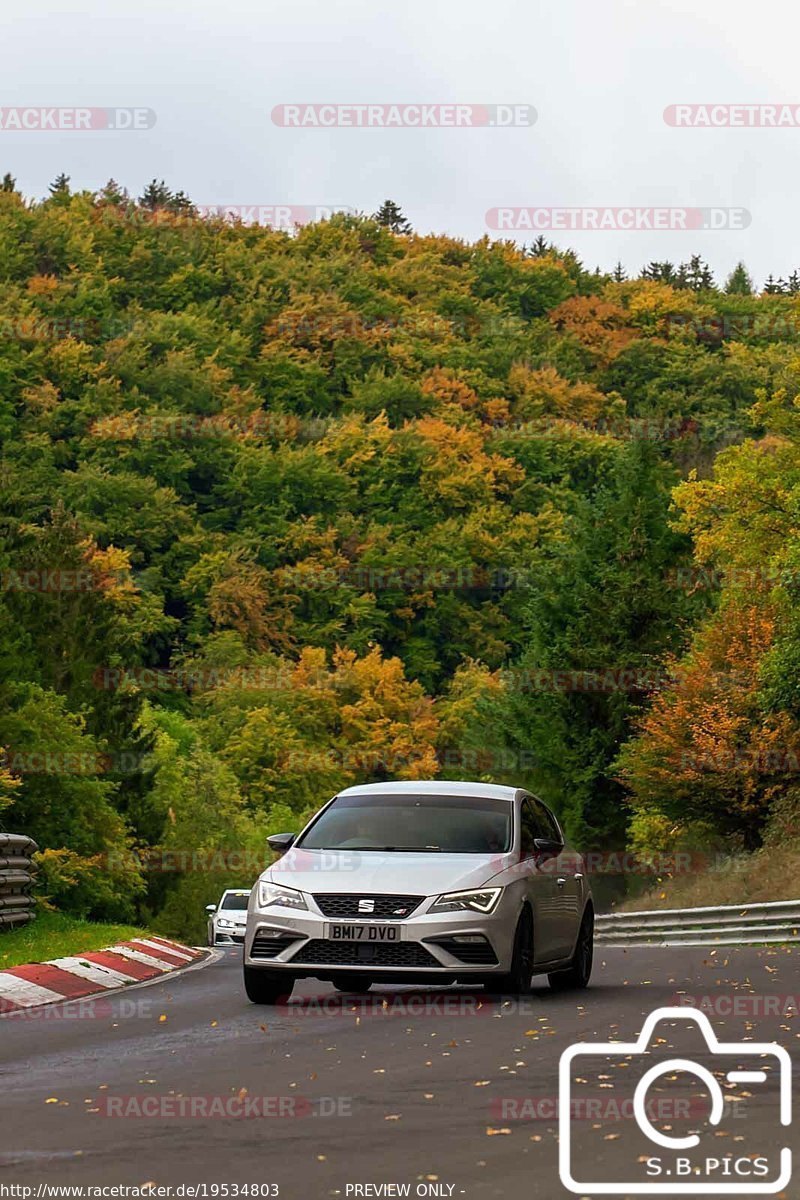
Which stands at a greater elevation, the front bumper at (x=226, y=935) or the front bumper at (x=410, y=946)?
the front bumper at (x=410, y=946)

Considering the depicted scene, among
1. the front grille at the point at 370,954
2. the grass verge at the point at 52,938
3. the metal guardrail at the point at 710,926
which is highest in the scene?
the front grille at the point at 370,954

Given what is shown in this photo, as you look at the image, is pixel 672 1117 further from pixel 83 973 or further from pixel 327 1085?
pixel 83 973

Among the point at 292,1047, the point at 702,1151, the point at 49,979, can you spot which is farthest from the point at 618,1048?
the point at 49,979

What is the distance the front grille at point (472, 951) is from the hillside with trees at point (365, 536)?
78.0 feet

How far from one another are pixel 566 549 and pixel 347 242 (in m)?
68.6

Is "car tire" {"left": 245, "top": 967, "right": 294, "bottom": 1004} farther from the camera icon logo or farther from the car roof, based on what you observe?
the camera icon logo

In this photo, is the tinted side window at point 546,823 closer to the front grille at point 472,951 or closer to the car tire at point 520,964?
the car tire at point 520,964

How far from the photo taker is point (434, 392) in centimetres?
11019

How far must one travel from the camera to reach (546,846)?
15703 millimetres

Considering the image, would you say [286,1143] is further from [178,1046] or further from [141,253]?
[141,253]

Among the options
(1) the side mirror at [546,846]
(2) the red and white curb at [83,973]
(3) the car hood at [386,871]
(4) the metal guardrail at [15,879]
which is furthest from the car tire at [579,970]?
(4) the metal guardrail at [15,879]

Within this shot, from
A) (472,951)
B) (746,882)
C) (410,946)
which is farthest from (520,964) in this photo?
(746,882)

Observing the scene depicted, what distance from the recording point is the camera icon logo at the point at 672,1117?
705 centimetres

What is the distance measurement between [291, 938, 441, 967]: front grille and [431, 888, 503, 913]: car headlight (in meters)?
0.32
